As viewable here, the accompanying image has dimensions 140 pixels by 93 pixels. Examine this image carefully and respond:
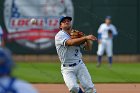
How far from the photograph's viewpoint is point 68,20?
8.71 meters

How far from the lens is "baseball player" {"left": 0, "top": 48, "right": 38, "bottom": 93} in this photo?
3.56 m

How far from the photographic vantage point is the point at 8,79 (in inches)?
142

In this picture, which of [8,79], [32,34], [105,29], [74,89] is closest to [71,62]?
[74,89]

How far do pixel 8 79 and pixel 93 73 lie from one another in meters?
14.2

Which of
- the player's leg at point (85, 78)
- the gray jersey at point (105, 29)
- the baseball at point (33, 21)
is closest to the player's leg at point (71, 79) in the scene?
the player's leg at point (85, 78)

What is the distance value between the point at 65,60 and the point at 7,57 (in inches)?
206

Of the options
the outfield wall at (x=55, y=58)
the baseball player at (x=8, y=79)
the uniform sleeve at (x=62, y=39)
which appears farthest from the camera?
the outfield wall at (x=55, y=58)

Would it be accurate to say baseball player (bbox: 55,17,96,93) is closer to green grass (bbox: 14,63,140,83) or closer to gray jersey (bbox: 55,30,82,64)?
gray jersey (bbox: 55,30,82,64)

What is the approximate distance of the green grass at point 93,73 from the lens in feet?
51.8

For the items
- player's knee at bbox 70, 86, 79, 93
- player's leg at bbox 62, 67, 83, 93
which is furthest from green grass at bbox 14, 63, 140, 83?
player's leg at bbox 62, 67, 83, 93

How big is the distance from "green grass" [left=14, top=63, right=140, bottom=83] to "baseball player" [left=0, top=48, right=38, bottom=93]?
1173cm

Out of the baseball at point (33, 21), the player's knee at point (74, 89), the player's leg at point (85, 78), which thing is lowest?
the baseball at point (33, 21)

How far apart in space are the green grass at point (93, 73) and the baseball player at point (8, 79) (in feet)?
38.5

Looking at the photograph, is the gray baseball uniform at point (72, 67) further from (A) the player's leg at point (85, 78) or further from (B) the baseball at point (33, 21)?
(B) the baseball at point (33, 21)
